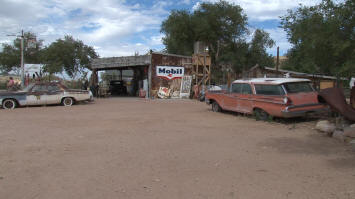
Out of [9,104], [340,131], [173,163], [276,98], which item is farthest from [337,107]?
[9,104]

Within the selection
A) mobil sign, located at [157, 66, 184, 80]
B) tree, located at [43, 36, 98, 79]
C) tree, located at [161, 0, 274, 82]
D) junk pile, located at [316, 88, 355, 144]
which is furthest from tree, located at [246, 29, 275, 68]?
junk pile, located at [316, 88, 355, 144]

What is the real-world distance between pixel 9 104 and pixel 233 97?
37.3ft

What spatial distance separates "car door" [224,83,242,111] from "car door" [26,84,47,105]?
978 cm

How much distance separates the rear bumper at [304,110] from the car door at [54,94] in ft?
39.3

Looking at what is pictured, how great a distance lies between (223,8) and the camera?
→ 31766mm

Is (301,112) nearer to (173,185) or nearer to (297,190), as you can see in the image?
(297,190)

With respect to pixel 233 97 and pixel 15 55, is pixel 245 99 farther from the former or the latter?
pixel 15 55

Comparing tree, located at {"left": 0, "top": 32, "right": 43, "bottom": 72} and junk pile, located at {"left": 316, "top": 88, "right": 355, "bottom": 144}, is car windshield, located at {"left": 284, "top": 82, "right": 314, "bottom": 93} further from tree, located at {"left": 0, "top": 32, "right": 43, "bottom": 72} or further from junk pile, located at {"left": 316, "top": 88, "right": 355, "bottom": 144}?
tree, located at {"left": 0, "top": 32, "right": 43, "bottom": 72}

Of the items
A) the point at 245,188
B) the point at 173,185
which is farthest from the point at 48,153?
the point at 245,188

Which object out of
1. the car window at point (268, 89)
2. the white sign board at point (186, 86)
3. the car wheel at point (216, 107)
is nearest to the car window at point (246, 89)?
the car window at point (268, 89)

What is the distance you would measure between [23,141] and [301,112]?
26.0ft

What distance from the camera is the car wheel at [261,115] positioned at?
991 centimetres

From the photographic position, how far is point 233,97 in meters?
11.5

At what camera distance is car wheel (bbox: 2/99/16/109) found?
14716mm
